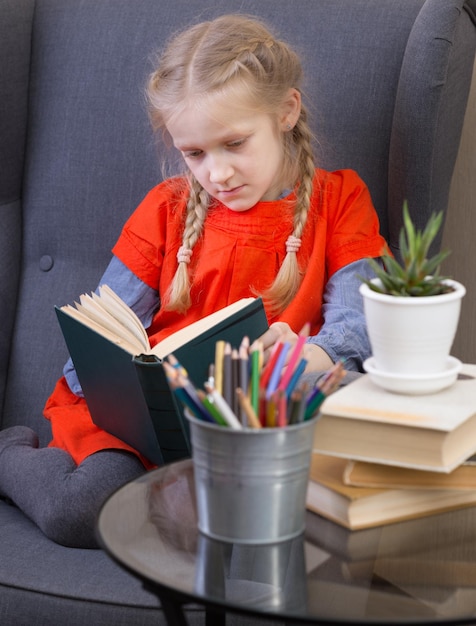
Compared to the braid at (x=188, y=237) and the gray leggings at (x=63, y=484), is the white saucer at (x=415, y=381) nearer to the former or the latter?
the gray leggings at (x=63, y=484)

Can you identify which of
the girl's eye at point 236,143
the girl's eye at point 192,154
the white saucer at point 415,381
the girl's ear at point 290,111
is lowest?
the white saucer at point 415,381

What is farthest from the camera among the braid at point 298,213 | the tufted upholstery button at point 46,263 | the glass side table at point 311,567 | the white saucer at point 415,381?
the tufted upholstery button at point 46,263

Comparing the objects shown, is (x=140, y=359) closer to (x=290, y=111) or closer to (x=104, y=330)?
(x=104, y=330)

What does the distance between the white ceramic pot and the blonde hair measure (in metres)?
0.62

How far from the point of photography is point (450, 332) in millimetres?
863

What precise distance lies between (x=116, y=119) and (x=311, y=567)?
3.60ft

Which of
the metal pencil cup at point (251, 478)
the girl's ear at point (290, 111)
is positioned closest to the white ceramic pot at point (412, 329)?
the metal pencil cup at point (251, 478)

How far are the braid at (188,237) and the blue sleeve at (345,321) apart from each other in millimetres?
222

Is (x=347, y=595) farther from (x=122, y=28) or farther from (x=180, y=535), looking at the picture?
(x=122, y=28)

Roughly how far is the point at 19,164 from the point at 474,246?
2.79 feet

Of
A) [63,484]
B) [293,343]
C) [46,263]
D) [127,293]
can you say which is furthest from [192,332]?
[46,263]

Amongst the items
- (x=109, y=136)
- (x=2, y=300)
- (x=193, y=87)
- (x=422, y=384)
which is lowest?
(x=2, y=300)

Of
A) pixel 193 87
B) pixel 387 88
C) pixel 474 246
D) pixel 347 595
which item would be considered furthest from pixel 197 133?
pixel 347 595

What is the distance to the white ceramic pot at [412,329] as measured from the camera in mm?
840
